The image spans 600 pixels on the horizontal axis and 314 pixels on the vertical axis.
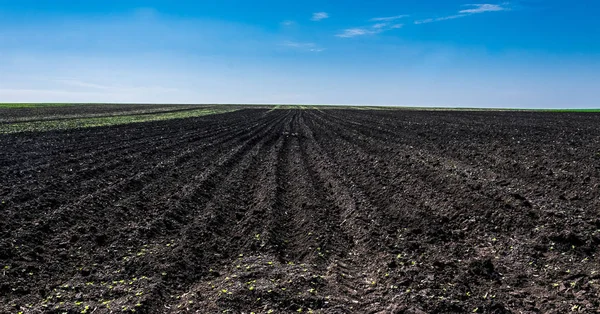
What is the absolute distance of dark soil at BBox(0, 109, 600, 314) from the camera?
5.44 m

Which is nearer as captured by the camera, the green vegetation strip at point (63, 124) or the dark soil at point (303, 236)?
the dark soil at point (303, 236)

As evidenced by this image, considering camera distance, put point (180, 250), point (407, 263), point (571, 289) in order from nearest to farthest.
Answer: point (571, 289), point (407, 263), point (180, 250)

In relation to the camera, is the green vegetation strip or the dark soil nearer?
the dark soil

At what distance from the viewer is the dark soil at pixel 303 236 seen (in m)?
5.44

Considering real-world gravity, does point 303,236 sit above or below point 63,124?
below

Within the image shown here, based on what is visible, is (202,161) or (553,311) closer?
(553,311)

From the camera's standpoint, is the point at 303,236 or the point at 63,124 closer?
the point at 303,236

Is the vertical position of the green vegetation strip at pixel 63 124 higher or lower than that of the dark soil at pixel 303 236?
higher

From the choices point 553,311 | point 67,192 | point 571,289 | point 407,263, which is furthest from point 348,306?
point 67,192

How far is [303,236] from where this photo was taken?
7898 millimetres

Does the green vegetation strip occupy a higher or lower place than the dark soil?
higher

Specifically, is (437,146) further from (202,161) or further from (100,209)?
(100,209)

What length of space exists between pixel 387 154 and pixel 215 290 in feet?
42.4

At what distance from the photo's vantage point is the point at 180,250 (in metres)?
7.05
